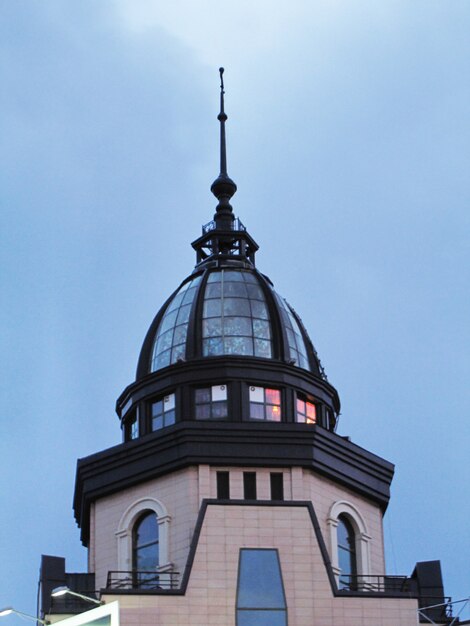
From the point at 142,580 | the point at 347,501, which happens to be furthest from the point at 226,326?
the point at 142,580

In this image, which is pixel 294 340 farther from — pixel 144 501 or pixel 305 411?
pixel 144 501

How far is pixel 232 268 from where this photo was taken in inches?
3465

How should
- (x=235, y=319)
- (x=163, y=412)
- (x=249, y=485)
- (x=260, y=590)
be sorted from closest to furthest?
(x=260, y=590), (x=249, y=485), (x=163, y=412), (x=235, y=319)

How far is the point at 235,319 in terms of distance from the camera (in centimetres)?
8450

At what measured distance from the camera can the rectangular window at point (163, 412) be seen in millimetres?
81938

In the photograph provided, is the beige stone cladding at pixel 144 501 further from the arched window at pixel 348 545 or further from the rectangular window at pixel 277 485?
the arched window at pixel 348 545

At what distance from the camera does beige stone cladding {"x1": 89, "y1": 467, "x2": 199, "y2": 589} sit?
77.2 m

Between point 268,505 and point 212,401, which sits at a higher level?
point 212,401

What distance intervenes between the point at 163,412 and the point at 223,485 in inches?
230

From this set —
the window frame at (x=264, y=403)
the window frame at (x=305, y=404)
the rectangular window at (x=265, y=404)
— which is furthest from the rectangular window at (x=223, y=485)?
the window frame at (x=305, y=404)

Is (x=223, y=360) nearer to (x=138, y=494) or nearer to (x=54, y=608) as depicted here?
(x=138, y=494)

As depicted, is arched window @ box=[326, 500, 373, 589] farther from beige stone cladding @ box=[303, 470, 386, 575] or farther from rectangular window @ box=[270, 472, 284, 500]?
rectangular window @ box=[270, 472, 284, 500]

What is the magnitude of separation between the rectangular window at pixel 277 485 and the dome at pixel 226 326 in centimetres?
652

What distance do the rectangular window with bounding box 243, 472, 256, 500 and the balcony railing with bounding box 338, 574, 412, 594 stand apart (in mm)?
5319
